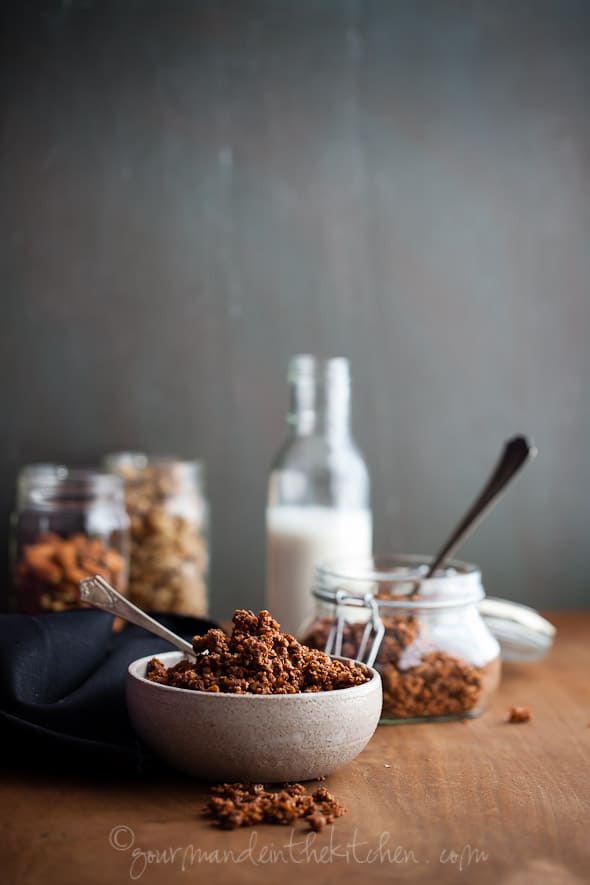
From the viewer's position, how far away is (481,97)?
5.48 ft

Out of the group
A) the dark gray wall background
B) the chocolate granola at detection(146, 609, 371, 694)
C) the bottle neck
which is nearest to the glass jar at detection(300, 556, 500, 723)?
the chocolate granola at detection(146, 609, 371, 694)

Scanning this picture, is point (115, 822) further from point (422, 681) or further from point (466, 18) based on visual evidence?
point (466, 18)

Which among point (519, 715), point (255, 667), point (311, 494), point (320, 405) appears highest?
point (320, 405)

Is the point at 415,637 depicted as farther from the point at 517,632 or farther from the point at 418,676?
the point at 517,632

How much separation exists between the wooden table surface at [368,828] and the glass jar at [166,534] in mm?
474

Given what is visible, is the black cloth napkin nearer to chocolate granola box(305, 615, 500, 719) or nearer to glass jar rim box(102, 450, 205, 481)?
chocolate granola box(305, 615, 500, 719)

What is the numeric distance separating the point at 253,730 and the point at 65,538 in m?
0.59

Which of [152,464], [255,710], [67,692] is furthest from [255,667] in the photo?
[152,464]

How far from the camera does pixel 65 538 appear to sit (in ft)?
4.31

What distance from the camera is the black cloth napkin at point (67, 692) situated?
2.82 feet

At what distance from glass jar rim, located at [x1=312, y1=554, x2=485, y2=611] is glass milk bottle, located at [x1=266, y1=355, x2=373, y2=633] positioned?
0.41ft

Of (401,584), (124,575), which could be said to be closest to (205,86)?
(124,575)

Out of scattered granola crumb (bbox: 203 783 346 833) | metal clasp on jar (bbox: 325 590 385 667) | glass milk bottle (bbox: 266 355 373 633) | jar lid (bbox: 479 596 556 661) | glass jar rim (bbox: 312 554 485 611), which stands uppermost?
glass milk bottle (bbox: 266 355 373 633)

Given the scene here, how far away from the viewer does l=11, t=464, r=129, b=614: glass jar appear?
1.27m
